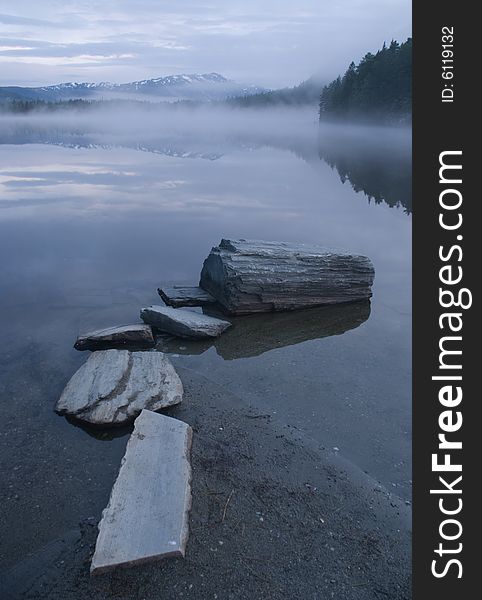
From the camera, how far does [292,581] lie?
415 centimetres

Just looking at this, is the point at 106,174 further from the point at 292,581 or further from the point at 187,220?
the point at 292,581

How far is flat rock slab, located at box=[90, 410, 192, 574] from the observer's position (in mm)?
4148

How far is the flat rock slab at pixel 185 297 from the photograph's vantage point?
10.3 meters

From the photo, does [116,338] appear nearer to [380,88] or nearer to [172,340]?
[172,340]

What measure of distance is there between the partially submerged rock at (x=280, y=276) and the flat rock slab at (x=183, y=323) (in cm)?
88

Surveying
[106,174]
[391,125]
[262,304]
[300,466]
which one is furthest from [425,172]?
[391,125]

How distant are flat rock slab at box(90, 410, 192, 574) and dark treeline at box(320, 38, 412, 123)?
7443 centimetres

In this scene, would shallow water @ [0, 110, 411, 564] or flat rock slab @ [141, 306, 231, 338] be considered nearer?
shallow water @ [0, 110, 411, 564]

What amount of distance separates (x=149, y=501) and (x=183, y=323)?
4.22 m

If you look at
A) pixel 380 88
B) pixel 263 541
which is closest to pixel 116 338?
pixel 263 541

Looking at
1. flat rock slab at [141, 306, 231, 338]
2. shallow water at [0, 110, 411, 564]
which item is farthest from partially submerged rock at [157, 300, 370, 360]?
flat rock slab at [141, 306, 231, 338]

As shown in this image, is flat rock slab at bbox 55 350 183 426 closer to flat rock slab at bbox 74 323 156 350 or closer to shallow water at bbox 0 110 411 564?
shallow water at bbox 0 110 411 564

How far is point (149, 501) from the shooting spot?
4.65m

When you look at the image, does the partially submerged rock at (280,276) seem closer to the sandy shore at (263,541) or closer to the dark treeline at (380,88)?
the sandy shore at (263,541)
